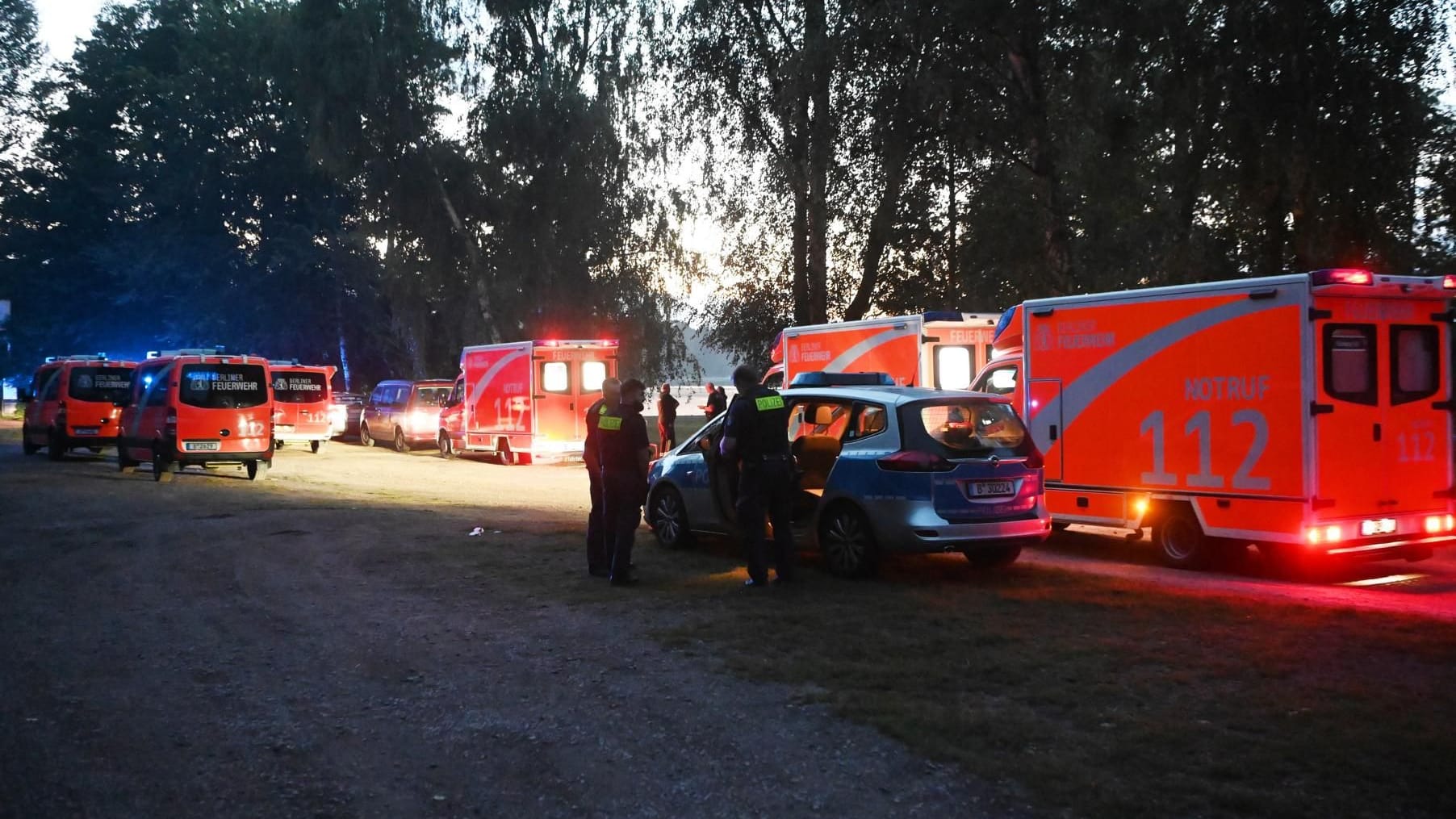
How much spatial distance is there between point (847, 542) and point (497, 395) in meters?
18.0

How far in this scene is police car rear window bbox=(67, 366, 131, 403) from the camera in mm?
26344

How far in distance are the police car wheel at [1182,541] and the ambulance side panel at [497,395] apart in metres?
16.5

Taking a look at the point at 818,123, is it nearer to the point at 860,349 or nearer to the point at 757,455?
the point at 860,349

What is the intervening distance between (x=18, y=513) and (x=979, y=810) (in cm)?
1560

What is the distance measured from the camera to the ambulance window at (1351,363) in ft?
35.0

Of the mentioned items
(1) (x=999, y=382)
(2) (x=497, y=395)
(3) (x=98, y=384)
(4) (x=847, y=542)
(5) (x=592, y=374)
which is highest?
(5) (x=592, y=374)

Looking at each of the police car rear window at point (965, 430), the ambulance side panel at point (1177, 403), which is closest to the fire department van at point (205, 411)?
the ambulance side panel at point (1177, 403)

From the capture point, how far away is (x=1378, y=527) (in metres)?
10.9

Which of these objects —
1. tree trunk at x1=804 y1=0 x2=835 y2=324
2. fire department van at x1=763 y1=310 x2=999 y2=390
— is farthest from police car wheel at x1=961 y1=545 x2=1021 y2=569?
tree trunk at x1=804 y1=0 x2=835 y2=324

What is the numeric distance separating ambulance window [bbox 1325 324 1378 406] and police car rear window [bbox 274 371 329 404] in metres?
25.9

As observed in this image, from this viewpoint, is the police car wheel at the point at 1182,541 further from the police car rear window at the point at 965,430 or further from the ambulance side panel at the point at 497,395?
the ambulance side panel at the point at 497,395

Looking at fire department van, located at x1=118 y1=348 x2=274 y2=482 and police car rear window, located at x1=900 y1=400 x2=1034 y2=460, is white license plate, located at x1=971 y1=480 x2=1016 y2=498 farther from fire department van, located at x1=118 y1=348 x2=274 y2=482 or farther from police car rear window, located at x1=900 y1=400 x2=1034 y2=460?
fire department van, located at x1=118 y1=348 x2=274 y2=482

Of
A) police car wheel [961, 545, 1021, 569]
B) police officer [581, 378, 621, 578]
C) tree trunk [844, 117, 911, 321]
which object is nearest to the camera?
police officer [581, 378, 621, 578]

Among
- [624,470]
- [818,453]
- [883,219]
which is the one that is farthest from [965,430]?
[883,219]
